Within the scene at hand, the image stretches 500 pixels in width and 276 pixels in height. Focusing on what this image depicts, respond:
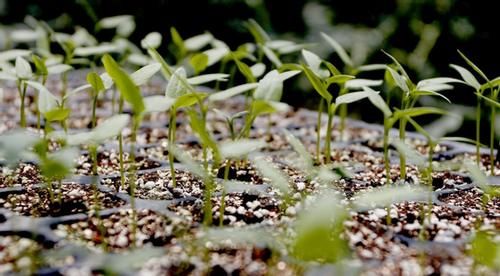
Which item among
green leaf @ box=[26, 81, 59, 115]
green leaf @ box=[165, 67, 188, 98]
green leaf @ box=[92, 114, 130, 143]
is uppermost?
green leaf @ box=[165, 67, 188, 98]

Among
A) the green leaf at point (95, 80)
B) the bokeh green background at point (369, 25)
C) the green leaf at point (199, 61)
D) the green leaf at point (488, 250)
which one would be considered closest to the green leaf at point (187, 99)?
the green leaf at point (95, 80)

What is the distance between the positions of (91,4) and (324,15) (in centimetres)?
86

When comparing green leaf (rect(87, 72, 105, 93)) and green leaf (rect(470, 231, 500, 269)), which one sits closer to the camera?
green leaf (rect(470, 231, 500, 269))

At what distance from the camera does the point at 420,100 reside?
2.14 metres

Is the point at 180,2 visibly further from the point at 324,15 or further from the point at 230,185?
the point at 230,185

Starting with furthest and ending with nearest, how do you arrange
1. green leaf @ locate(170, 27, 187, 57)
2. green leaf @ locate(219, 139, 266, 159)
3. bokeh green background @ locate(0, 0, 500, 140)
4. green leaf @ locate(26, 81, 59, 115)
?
1. bokeh green background @ locate(0, 0, 500, 140)
2. green leaf @ locate(170, 27, 187, 57)
3. green leaf @ locate(26, 81, 59, 115)
4. green leaf @ locate(219, 139, 266, 159)

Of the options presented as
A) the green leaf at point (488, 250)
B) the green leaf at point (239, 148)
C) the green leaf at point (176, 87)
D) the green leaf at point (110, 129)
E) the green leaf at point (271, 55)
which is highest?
the green leaf at point (271, 55)

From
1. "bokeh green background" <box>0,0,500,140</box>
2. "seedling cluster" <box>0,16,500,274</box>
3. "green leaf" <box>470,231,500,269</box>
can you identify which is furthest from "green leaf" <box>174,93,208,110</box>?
"bokeh green background" <box>0,0,500,140</box>

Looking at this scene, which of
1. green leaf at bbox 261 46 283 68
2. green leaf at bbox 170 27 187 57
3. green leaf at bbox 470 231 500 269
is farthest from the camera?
green leaf at bbox 170 27 187 57

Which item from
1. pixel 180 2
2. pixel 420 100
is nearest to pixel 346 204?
pixel 420 100

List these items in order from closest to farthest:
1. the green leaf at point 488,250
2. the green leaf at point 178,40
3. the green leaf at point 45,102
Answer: the green leaf at point 488,250, the green leaf at point 45,102, the green leaf at point 178,40

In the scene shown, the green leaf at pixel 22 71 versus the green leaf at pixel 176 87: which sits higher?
the green leaf at pixel 22 71

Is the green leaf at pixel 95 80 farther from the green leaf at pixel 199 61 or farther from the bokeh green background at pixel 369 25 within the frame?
the bokeh green background at pixel 369 25

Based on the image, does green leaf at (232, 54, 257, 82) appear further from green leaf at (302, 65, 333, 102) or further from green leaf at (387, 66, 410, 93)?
green leaf at (387, 66, 410, 93)
